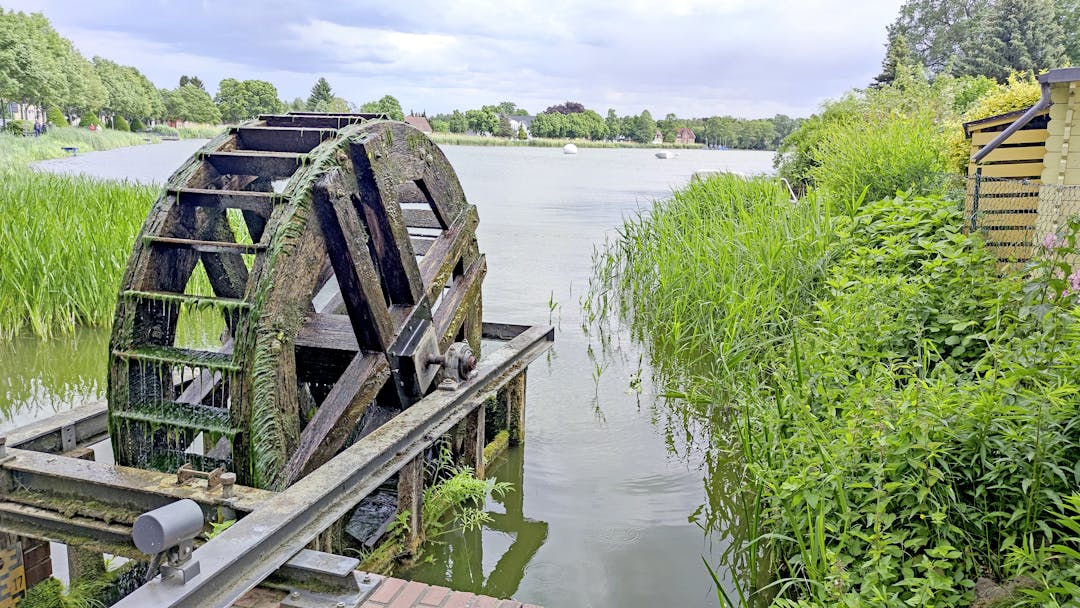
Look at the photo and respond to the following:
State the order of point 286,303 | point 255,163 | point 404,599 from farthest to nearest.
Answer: point 255,163 → point 286,303 → point 404,599

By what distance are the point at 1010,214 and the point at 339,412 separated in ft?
16.6

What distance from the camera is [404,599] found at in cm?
285

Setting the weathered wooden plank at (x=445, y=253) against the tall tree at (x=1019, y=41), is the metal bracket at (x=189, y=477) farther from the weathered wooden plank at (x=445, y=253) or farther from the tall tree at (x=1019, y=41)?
the tall tree at (x=1019, y=41)

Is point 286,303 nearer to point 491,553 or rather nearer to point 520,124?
point 491,553

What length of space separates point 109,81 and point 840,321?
86.9 m

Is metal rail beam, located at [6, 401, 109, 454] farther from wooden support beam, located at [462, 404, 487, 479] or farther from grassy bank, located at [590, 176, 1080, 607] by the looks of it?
grassy bank, located at [590, 176, 1080, 607]

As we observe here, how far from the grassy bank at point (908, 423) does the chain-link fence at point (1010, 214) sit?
0.78 ft

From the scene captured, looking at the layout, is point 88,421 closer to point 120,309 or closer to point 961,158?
point 120,309

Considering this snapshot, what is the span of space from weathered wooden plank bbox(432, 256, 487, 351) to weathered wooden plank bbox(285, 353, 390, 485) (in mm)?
881

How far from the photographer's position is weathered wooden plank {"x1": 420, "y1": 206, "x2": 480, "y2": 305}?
5355 millimetres

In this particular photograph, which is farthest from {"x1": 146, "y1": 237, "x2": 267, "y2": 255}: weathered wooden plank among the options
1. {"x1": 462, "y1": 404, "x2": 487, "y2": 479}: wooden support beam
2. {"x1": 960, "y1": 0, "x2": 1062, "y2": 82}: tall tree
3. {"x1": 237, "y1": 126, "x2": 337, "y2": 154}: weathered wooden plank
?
{"x1": 960, "y1": 0, "x2": 1062, "y2": 82}: tall tree

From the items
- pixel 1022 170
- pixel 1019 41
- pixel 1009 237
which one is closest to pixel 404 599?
pixel 1009 237

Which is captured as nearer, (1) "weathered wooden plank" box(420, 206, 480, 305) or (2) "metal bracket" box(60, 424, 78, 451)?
(2) "metal bracket" box(60, 424, 78, 451)

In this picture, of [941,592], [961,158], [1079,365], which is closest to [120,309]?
[941,592]
